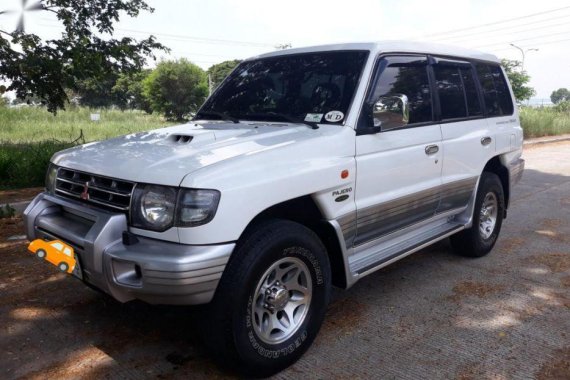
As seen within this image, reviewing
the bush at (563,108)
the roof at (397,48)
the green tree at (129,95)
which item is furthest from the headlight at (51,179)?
the green tree at (129,95)

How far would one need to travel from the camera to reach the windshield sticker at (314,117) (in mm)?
3279

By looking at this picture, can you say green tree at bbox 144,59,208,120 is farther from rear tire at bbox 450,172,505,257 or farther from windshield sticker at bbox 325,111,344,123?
windshield sticker at bbox 325,111,344,123

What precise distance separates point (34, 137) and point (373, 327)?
11.9 meters

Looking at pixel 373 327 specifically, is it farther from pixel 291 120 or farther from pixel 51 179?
pixel 51 179

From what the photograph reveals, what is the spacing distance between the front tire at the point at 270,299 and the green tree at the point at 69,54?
6840mm

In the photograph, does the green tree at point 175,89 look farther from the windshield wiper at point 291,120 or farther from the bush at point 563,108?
the windshield wiper at point 291,120

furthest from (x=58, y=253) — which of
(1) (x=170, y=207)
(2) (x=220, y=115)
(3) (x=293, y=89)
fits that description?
(3) (x=293, y=89)

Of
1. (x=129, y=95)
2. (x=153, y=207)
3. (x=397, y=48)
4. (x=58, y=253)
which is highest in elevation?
(x=129, y=95)

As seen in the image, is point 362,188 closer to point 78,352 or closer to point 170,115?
point 78,352

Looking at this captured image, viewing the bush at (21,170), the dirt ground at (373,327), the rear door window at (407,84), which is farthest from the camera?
the bush at (21,170)

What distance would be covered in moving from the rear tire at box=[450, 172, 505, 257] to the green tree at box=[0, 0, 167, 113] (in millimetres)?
6684

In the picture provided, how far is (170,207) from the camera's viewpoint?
93.4 inches

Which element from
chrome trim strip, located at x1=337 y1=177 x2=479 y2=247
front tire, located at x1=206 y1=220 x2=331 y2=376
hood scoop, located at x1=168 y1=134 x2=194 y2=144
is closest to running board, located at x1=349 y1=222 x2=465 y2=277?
chrome trim strip, located at x1=337 y1=177 x2=479 y2=247

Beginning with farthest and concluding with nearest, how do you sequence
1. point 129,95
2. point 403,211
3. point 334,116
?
1. point 129,95
2. point 403,211
3. point 334,116
